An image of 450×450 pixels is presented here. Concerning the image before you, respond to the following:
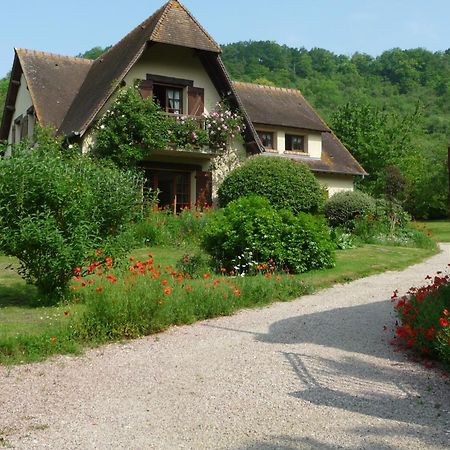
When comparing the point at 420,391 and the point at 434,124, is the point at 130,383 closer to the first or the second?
the point at 420,391

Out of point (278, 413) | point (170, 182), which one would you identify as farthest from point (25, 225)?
point (170, 182)

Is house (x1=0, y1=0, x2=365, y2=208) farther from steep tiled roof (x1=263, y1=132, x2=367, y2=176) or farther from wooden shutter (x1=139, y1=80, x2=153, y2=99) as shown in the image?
steep tiled roof (x1=263, y1=132, x2=367, y2=176)

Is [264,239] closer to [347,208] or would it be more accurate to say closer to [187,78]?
[347,208]

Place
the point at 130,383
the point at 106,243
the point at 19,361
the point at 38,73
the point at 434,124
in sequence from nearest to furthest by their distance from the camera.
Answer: the point at 130,383
the point at 19,361
the point at 106,243
the point at 38,73
the point at 434,124

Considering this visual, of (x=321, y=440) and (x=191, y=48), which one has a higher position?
(x=191, y=48)

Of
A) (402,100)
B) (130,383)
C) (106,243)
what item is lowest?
(130,383)

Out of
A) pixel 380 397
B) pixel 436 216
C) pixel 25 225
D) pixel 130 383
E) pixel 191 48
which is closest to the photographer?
pixel 380 397

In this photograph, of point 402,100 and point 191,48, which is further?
point 402,100

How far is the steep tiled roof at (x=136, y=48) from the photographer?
1933 centimetres

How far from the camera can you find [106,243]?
9.45 m

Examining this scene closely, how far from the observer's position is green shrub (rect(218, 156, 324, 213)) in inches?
721

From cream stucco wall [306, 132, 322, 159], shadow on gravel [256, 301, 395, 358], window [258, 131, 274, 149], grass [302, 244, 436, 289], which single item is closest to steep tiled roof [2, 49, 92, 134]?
window [258, 131, 274, 149]

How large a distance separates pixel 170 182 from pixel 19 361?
617 inches

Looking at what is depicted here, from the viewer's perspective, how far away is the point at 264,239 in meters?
12.1
